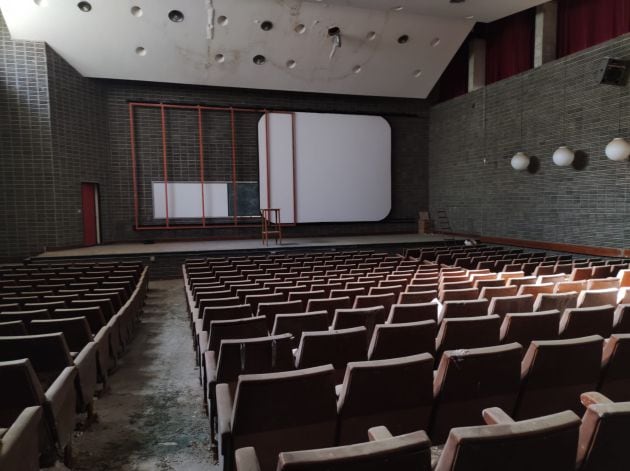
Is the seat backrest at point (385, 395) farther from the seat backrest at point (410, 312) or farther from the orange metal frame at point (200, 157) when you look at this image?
the orange metal frame at point (200, 157)

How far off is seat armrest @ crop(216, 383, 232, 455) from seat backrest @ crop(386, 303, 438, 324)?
1.61 meters

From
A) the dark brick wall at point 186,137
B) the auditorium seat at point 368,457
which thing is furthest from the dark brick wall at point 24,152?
the auditorium seat at point 368,457

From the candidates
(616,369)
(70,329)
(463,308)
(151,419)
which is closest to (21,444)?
(151,419)

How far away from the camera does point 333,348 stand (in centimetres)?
245

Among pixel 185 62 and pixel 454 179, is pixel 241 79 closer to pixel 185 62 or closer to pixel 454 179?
pixel 185 62

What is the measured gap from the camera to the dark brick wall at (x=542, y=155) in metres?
8.67

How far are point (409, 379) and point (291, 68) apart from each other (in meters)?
11.5

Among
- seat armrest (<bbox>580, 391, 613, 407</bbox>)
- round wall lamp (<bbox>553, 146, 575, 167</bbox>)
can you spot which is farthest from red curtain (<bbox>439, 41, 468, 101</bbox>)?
seat armrest (<bbox>580, 391, 613, 407</bbox>)

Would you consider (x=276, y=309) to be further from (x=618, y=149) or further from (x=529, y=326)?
(x=618, y=149)

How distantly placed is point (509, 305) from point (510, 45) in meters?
10.9

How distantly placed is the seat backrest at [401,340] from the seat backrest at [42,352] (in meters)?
1.83

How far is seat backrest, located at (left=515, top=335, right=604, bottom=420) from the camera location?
6.72 feet

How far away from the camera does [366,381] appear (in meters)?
1.82

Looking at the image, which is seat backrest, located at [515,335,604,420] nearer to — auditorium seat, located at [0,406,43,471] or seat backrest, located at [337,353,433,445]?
seat backrest, located at [337,353,433,445]
